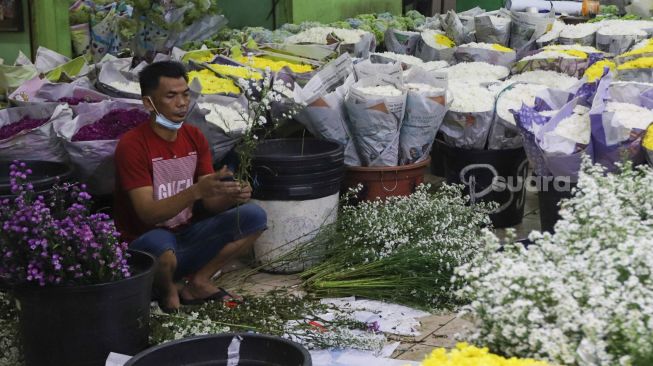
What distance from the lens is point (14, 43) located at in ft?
22.7

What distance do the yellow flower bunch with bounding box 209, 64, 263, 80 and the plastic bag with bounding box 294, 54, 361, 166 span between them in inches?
18.8

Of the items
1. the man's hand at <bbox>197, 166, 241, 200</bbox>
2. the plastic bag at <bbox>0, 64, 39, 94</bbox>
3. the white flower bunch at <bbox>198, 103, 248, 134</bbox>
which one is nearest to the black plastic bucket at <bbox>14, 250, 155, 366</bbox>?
the man's hand at <bbox>197, 166, 241, 200</bbox>

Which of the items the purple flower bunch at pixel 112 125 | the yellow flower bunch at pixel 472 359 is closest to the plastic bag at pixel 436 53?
the purple flower bunch at pixel 112 125

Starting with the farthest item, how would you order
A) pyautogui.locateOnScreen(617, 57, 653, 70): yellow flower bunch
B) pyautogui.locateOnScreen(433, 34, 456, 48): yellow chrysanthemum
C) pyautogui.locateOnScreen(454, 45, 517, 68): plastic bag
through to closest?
pyautogui.locateOnScreen(433, 34, 456, 48): yellow chrysanthemum < pyautogui.locateOnScreen(454, 45, 517, 68): plastic bag < pyautogui.locateOnScreen(617, 57, 653, 70): yellow flower bunch

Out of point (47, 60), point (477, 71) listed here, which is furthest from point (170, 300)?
point (477, 71)

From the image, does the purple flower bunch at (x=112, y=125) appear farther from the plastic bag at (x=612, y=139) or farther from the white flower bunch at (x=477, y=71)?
the white flower bunch at (x=477, y=71)

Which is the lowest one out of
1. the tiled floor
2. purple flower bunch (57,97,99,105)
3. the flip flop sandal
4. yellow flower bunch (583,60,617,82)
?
the tiled floor

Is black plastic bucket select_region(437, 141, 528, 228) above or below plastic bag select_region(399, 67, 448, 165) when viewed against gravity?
below

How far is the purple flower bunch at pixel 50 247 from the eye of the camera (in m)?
3.72

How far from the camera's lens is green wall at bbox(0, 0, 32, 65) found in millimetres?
6879

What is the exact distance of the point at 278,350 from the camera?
11.7 ft

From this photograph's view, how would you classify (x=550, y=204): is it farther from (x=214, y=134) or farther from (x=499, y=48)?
(x=499, y=48)

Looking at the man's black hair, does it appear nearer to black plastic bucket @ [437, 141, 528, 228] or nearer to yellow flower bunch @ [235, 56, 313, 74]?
yellow flower bunch @ [235, 56, 313, 74]

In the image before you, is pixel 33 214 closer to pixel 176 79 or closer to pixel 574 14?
pixel 176 79
